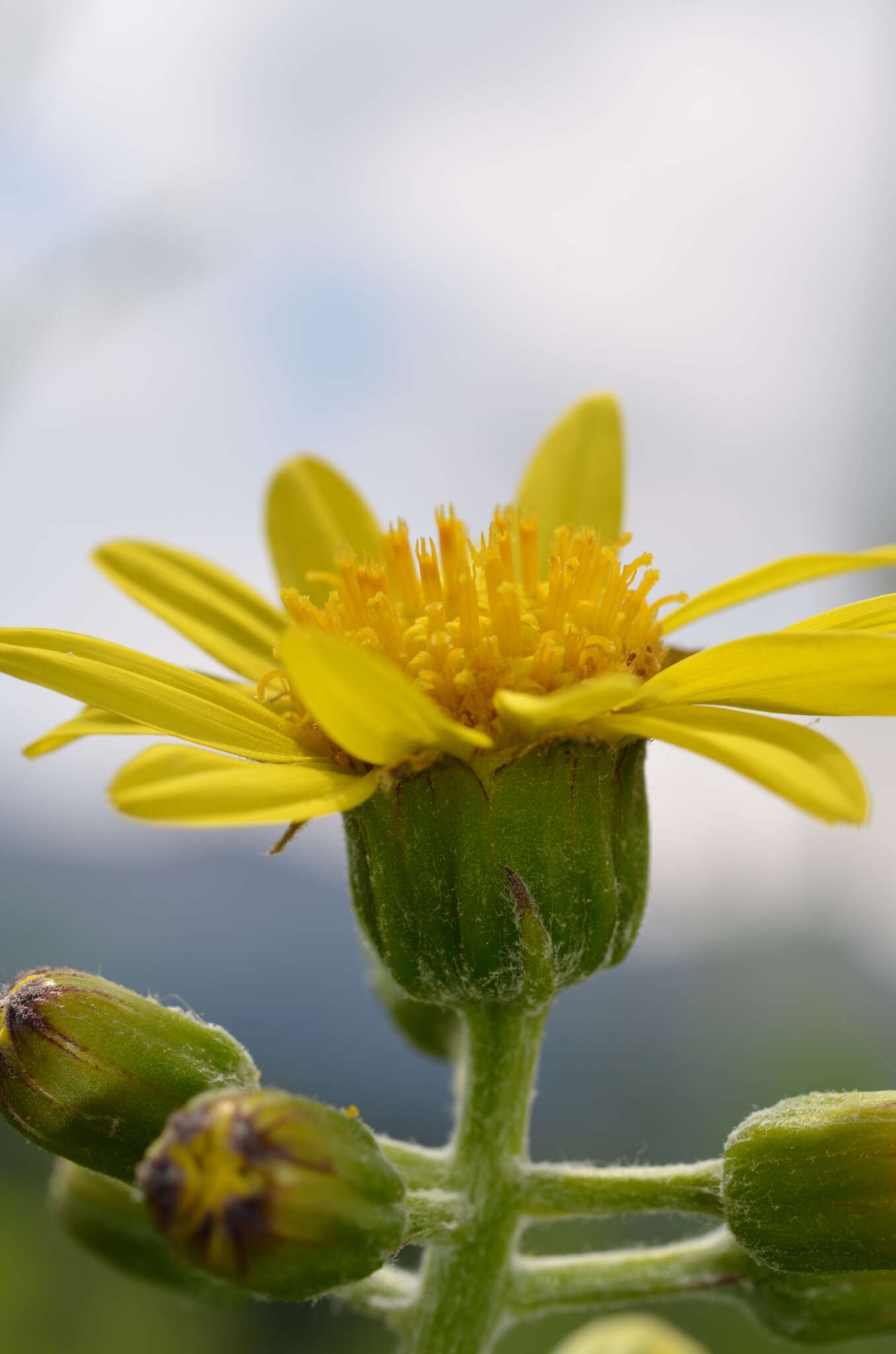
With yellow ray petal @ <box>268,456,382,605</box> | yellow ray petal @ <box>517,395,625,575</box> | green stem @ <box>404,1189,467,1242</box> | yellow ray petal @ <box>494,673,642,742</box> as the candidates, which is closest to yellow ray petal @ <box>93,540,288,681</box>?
yellow ray petal @ <box>268,456,382,605</box>

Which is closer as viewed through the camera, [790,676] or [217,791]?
[217,791]

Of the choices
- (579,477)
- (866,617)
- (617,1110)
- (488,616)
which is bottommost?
(617,1110)

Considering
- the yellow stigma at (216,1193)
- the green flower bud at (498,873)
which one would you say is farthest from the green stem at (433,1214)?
the yellow stigma at (216,1193)

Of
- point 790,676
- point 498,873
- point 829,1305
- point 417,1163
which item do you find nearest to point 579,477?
point 790,676

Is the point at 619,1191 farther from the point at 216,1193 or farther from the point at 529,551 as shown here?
the point at 529,551

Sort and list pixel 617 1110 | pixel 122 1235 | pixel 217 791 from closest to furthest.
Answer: pixel 217 791
pixel 122 1235
pixel 617 1110

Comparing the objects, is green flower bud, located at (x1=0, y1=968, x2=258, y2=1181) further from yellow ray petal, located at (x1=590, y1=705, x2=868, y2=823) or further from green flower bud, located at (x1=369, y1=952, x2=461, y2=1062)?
yellow ray petal, located at (x1=590, y1=705, x2=868, y2=823)

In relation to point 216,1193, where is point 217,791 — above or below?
above

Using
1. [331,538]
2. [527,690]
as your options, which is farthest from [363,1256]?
[331,538]
